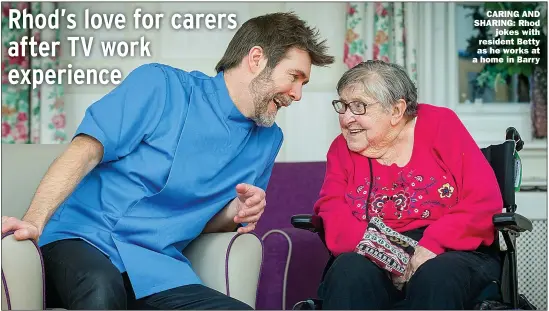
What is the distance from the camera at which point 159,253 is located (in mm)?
2105

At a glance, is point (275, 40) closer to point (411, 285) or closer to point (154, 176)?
point (154, 176)

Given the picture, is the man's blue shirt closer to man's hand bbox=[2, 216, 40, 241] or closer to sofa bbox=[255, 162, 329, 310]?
man's hand bbox=[2, 216, 40, 241]

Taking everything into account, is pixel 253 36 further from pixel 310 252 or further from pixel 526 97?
pixel 526 97

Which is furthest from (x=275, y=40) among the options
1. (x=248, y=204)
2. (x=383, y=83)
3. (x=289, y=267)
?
(x=289, y=267)

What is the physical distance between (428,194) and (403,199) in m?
0.07

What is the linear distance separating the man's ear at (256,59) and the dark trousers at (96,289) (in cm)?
65

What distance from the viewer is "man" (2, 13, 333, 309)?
1977 millimetres

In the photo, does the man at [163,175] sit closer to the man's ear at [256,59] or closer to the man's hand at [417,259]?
the man's ear at [256,59]

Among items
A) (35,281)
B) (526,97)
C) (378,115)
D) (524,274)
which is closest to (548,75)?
(526,97)

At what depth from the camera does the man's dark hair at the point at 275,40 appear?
2.31 meters

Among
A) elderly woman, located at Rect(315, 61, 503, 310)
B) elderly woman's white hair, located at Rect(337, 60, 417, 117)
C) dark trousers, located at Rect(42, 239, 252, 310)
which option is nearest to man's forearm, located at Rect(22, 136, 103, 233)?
dark trousers, located at Rect(42, 239, 252, 310)

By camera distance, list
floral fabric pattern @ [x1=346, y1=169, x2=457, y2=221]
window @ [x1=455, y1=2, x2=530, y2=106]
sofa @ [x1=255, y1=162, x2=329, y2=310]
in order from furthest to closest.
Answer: window @ [x1=455, y1=2, x2=530, y2=106] → sofa @ [x1=255, y1=162, x2=329, y2=310] → floral fabric pattern @ [x1=346, y1=169, x2=457, y2=221]

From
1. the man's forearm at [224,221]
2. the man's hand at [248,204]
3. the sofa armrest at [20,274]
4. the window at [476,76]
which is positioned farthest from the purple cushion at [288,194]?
the sofa armrest at [20,274]

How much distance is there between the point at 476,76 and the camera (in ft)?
12.6
